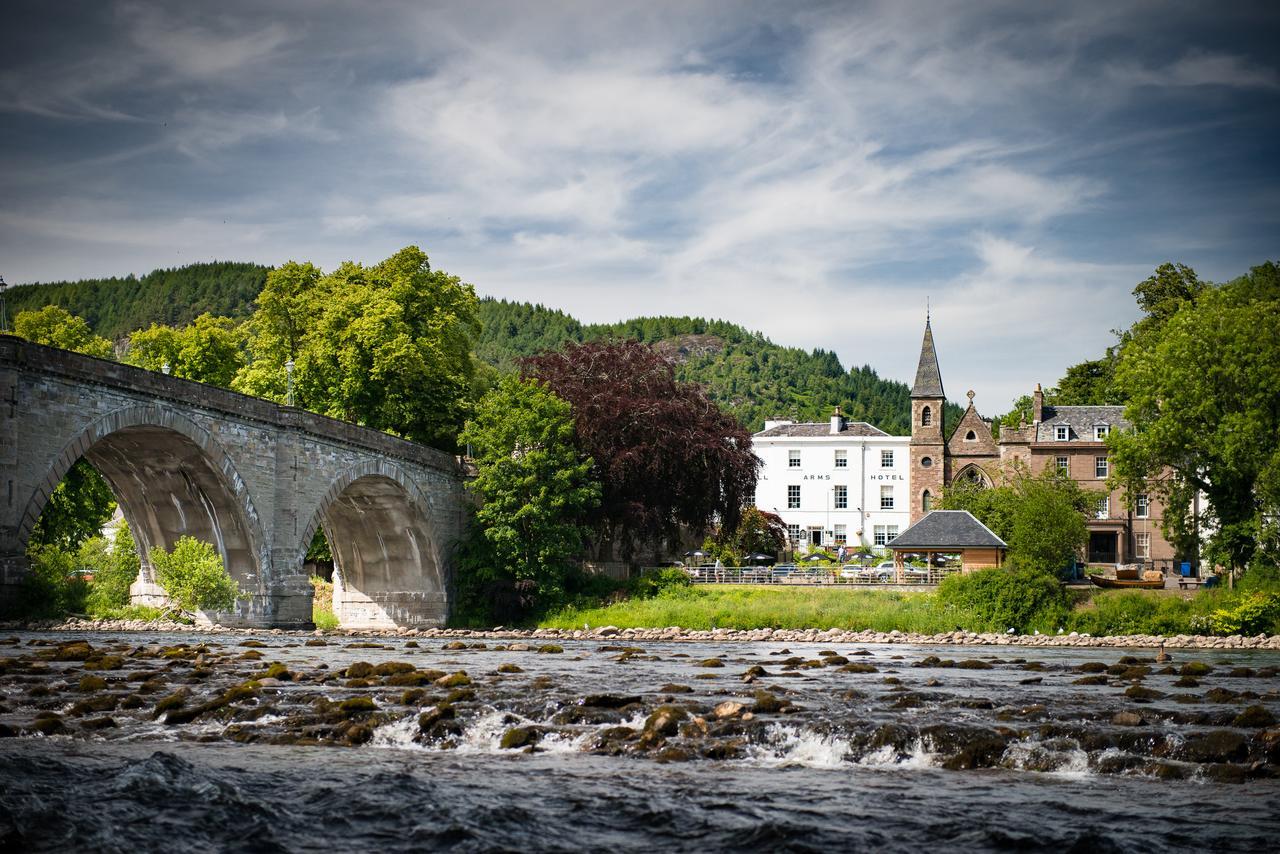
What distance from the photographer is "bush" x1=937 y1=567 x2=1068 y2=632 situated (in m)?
41.0

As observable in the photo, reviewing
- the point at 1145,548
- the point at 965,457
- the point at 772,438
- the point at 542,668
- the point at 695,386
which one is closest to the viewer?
the point at 542,668

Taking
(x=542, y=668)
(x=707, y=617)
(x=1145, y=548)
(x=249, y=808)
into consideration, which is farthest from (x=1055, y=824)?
(x=1145, y=548)

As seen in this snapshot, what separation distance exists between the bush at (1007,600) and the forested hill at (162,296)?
114m

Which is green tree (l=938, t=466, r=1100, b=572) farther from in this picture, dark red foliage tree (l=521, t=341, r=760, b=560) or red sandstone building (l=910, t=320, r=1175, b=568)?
dark red foliage tree (l=521, t=341, r=760, b=560)

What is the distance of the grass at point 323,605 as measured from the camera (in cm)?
4859

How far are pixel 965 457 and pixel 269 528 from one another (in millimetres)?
45888

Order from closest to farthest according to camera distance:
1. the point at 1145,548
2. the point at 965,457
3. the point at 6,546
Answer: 1. the point at 6,546
2. the point at 1145,548
3. the point at 965,457

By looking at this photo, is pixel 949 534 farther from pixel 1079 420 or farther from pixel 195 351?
pixel 195 351

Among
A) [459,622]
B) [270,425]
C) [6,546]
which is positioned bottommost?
[459,622]

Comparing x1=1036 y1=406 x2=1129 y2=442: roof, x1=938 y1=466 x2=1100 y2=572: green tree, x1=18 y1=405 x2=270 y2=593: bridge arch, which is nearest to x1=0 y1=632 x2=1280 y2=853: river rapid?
x1=18 y1=405 x2=270 y2=593: bridge arch

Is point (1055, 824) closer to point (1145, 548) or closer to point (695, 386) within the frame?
point (695, 386)

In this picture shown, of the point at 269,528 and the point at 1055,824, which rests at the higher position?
the point at 269,528

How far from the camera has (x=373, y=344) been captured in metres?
46.5

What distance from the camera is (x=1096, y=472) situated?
64562 millimetres
